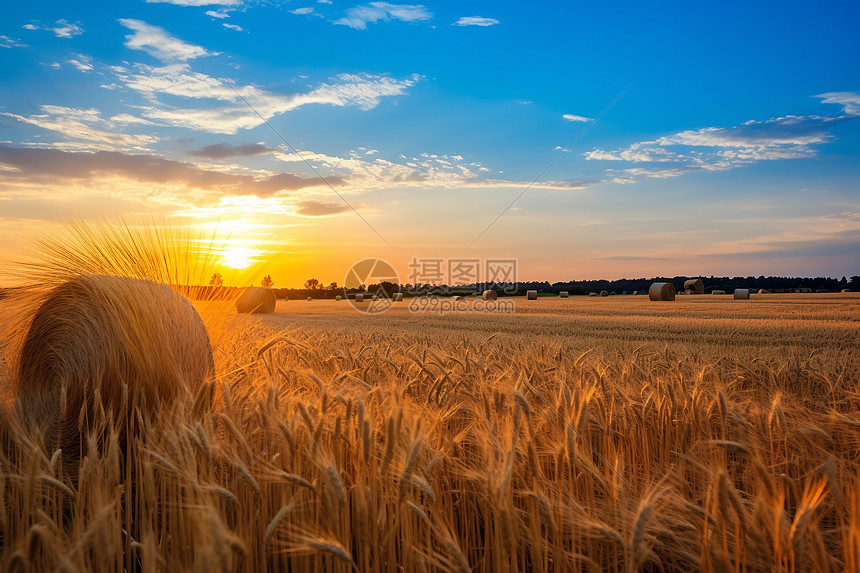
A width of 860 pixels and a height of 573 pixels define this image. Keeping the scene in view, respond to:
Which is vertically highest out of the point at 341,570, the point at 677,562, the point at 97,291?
the point at 97,291

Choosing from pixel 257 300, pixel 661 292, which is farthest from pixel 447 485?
pixel 661 292

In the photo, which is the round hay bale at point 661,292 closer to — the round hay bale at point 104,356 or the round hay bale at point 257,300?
the round hay bale at point 257,300

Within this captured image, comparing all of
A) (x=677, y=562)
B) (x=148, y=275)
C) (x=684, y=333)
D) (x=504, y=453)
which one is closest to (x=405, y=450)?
(x=504, y=453)

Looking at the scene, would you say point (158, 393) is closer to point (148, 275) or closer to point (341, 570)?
point (148, 275)

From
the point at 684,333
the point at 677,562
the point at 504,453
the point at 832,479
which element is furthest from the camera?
the point at 684,333

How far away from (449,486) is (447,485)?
37mm

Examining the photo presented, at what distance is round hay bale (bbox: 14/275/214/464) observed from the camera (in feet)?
12.7

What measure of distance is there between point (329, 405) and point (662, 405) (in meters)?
2.15

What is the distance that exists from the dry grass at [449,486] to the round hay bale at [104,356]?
329 mm

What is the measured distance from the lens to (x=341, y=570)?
1895mm

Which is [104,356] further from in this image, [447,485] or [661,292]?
[661,292]

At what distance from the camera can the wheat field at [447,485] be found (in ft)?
5.85

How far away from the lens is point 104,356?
Result: 3904 mm

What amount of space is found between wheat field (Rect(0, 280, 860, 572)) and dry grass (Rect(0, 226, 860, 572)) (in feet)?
0.04
